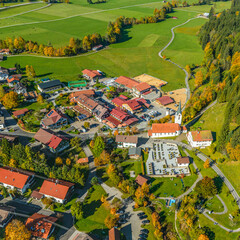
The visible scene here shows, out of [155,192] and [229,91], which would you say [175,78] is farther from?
[155,192]

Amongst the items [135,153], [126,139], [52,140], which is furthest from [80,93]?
[135,153]

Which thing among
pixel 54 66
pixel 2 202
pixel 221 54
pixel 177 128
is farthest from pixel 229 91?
pixel 54 66

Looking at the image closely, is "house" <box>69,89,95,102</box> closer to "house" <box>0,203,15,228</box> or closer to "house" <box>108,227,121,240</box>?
"house" <box>0,203,15,228</box>

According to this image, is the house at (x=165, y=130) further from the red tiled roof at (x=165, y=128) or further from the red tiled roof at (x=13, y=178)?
the red tiled roof at (x=13, y=178)

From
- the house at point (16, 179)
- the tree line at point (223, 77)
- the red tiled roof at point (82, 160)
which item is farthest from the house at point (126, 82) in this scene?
the house at point (16, 179)

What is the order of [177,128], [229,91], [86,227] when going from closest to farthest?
1. [86,227]
2. [177,128]
3. [229,91]

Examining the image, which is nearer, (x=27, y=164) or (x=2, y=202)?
(x=2, y=202)
